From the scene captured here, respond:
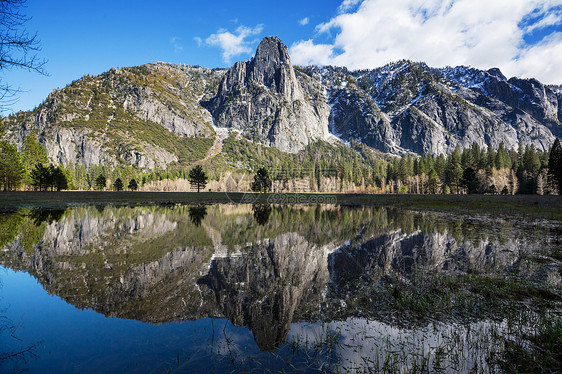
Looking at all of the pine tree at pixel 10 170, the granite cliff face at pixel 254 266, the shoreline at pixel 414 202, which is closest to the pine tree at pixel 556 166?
the shoreline at pixel 414 202

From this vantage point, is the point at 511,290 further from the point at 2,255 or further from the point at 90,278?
the point at 2,255

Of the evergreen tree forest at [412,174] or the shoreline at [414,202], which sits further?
the evergreen tree forest at [412,174]

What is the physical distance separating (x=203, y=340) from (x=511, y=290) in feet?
31.9

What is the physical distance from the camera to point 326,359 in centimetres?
532

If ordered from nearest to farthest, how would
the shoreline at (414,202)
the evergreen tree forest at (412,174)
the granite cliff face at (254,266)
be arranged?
the granite cliff face at (254,266), the shoreline at (414,202), the evergreen tree forest at (412,174)

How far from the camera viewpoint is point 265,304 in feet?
26.6

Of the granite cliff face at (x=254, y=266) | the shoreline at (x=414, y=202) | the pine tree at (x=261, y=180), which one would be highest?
the pine tree at (x=261, y=180)

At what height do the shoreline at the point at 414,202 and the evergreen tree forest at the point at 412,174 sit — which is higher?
the evergreen tree forest at the point at 412,174

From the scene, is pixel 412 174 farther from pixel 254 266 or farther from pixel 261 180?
pixel 254 266

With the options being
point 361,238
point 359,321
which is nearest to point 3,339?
point 359,321

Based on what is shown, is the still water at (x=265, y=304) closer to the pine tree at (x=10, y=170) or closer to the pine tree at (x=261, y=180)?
the pine tree at (x=10, y=170)

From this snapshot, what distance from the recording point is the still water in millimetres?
5355

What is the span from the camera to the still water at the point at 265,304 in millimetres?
5355

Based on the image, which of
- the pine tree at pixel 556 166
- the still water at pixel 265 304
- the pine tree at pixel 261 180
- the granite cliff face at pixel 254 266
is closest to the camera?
the still water at pixel 265 304
